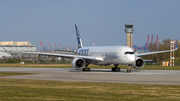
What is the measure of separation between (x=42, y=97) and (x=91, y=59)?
3130cm

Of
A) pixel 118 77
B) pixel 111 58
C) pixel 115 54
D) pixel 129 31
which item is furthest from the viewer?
pixel 129 31

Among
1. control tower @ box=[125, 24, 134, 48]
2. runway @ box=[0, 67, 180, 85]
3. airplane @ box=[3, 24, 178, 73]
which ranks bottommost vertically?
runway @ box=[0, 67, 180, 85]

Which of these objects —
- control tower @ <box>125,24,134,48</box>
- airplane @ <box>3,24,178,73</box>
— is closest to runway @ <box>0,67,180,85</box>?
airplane @ <box>3,24,178,73</box>

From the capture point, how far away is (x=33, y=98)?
1465 centimetres

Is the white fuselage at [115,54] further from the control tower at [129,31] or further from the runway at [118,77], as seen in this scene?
the control tower at [129,31]

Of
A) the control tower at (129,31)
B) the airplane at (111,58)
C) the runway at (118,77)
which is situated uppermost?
the control tower at (129,31)

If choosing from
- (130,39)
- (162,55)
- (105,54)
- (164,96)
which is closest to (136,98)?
(164,96)

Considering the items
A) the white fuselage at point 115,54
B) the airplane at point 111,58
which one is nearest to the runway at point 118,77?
the white fuselage at point 115,54

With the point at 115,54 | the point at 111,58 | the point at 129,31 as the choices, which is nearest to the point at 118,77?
the point at 115,54

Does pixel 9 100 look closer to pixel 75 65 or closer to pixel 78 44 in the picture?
pixel 75 65

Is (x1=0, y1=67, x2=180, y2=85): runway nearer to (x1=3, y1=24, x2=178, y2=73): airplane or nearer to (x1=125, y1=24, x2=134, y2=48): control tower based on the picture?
(x1=3, y1=24, x2=178, y2=73): airplane

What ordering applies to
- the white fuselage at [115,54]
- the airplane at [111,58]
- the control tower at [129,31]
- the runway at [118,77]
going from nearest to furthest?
the runway at [118,77]
the white fuselage at [115,54]
the airplane at [111,58]
the control tower at [129,31]

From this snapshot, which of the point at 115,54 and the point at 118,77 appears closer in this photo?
the point at 118,77

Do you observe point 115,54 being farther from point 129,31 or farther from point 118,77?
point 129,31
